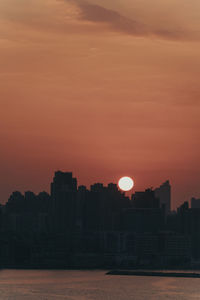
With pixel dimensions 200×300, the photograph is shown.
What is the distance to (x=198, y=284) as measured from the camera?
126250mm

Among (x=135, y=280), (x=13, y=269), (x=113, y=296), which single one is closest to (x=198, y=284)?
(x=135, y=280)

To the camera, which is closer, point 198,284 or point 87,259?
point 198,284

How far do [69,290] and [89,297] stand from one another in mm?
8724

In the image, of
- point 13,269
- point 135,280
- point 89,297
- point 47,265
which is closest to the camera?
point 89,297

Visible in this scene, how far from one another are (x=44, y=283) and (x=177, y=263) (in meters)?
60.5

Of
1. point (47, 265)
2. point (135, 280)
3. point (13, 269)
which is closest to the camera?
point (135, 280)

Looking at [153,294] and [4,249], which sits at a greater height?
[4,249]

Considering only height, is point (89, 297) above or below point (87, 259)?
below

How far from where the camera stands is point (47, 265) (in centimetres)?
18525

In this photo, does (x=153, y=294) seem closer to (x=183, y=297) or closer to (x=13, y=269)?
(x=183, y=297)

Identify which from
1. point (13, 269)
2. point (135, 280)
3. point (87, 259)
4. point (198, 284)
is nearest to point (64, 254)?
point (87, 259)

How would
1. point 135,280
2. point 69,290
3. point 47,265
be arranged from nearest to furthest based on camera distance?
1. point 69,290
2. point 135,280
3. point 47,265

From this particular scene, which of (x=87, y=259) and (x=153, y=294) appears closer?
(x=153, y=294)

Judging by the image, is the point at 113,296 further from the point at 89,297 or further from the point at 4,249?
the point at 4,249
